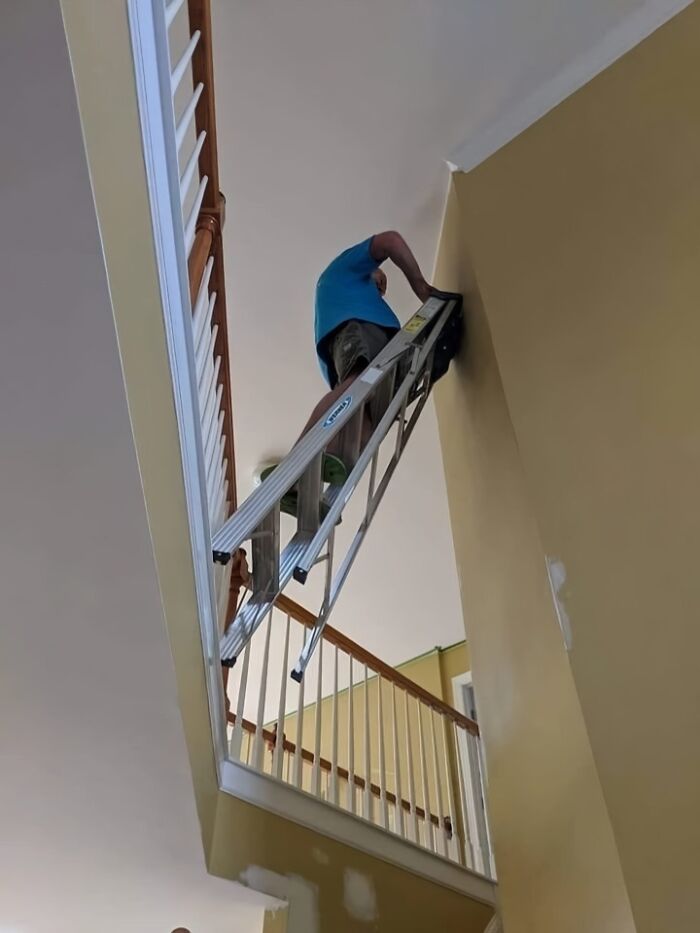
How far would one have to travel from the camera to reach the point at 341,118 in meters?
2.89

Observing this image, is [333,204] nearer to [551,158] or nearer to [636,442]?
[551,158]

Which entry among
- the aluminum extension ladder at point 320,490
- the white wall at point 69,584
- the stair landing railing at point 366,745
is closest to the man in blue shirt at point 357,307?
the aluminum extension ladder at point 320,490

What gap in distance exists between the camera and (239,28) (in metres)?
2.65

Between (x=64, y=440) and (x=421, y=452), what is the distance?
312 cm

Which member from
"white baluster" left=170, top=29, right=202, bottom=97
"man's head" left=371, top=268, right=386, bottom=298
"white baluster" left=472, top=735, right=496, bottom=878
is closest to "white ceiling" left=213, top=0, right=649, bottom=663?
"man's head" left=371, top=268, right=386, bottom=298

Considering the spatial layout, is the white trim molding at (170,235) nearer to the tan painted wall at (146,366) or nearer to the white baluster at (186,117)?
the tan painted wall at (146,366)

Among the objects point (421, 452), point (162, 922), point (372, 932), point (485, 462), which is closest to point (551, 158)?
point (485, 462)

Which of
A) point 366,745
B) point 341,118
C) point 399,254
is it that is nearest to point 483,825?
point 366,745

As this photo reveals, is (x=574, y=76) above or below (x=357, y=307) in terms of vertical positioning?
above

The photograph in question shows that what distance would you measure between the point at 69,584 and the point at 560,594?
41.9 inches

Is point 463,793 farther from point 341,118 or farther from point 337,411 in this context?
point 341,118

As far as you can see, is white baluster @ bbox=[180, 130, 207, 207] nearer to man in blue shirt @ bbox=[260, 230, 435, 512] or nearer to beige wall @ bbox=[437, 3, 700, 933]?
man in blue shirt @ bbox=[260, 230, 435, 512]

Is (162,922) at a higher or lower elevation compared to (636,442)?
lower

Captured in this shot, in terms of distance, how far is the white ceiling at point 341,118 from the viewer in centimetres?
266
